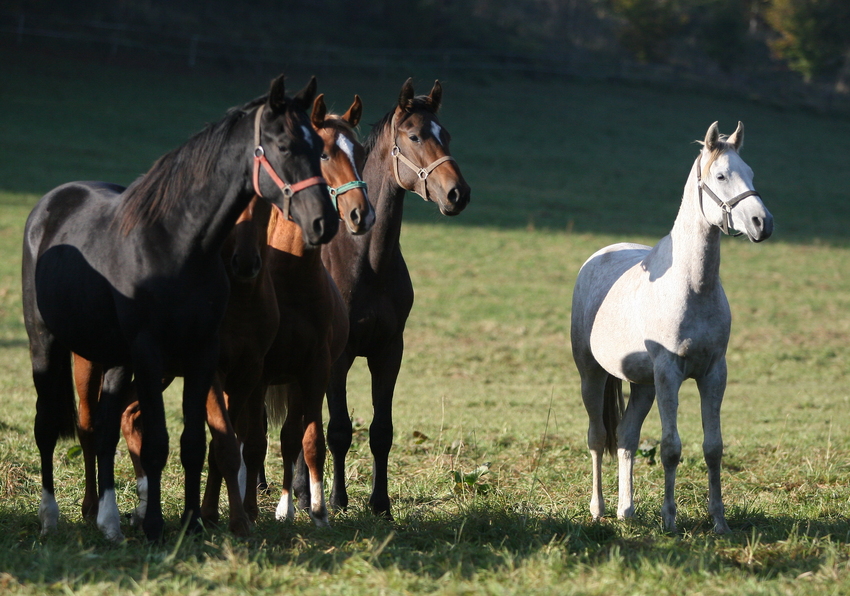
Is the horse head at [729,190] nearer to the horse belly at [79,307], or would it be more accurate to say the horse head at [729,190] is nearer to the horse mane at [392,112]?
the horse mane at [392,112]

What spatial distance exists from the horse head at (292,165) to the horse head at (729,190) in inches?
80.1

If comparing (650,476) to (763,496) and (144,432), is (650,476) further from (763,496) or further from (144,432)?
(144,432)

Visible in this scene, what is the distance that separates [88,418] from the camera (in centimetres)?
506

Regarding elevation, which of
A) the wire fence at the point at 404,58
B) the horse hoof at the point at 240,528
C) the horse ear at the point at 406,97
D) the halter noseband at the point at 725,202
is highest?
the wire fence at the point at 404,58

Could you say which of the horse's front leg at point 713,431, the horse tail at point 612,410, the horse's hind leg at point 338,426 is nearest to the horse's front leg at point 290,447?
the horse's hind leg at point 338,426

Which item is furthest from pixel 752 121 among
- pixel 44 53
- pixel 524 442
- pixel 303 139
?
pixel 303 139

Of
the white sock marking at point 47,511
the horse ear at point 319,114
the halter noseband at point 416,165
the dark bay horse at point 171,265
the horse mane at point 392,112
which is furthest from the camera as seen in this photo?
the horse mane at point 392,112

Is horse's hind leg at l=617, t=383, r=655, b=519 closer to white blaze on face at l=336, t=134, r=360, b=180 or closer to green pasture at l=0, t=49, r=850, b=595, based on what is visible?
green pasture at l=0, t=49, r=850, b=595

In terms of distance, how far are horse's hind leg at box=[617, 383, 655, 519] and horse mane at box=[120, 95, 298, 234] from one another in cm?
292

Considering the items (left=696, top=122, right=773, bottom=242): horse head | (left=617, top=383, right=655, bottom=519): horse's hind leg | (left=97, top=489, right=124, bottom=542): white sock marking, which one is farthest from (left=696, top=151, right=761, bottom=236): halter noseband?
(left=97, top=489, right=124, bottom=542): white sock marking

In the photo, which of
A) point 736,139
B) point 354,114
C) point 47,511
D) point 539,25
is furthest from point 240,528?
point 539,25

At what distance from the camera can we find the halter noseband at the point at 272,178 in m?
3.88

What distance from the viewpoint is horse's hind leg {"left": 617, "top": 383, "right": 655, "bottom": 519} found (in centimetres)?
529

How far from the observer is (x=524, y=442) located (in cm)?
727
